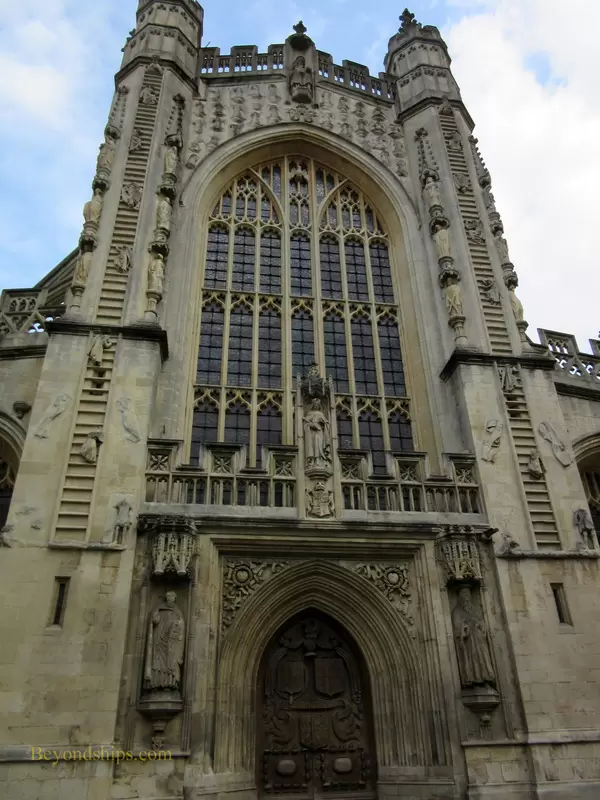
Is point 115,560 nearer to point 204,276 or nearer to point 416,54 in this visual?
point 204,276

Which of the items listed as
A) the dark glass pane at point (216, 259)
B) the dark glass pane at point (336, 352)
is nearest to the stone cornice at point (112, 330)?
the dark glass pane at point (216, 259)

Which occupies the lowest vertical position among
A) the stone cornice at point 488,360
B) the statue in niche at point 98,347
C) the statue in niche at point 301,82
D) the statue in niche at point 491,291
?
the statue in niche at point 98,347

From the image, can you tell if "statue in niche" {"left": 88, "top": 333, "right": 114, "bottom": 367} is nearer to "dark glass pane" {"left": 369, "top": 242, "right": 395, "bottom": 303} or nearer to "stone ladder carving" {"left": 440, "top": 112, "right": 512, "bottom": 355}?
"dark glass pane" {"left": 369, "top": 242, "right": 395, "bottom": 303}

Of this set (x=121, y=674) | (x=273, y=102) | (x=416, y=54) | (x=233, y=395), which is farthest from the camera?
(x=416, y=54)

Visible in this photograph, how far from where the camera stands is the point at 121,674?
27.0ft

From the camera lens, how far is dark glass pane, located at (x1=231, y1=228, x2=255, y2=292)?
14.3m

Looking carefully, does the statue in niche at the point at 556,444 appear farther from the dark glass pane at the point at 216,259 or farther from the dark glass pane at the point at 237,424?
the dark glass pane at the point at 216,259

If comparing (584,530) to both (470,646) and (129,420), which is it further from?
(129,420)

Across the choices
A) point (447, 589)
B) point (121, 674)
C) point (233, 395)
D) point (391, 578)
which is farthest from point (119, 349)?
point (447, 589)

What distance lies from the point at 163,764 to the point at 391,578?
4.15 m

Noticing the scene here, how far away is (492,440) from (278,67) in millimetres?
13720

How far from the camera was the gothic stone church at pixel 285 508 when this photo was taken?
27.3 feet

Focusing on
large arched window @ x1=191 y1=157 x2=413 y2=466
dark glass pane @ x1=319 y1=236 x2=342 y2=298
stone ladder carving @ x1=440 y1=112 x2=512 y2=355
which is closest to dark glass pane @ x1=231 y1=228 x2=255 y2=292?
large arched window @ x1=191 y1=157 x2=413 y2=466

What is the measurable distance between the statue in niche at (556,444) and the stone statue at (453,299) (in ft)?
9.57
